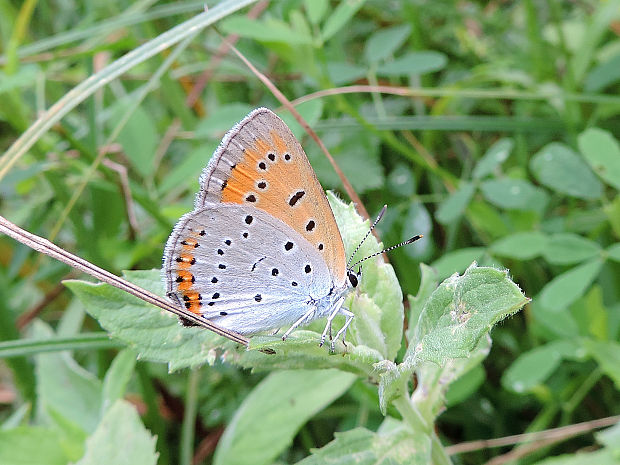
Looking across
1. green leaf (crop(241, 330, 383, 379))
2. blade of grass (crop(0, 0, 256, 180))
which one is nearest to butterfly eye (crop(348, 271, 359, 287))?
green leaf (crop(241, 330, 383, 379))

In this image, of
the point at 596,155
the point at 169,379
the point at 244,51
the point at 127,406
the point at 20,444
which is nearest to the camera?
the point at 127,406

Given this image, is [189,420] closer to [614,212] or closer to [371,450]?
[371,450]

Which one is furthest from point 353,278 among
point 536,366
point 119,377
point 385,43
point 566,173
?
point 385,43

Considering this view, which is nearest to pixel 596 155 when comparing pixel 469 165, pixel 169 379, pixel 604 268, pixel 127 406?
pixel 604 268

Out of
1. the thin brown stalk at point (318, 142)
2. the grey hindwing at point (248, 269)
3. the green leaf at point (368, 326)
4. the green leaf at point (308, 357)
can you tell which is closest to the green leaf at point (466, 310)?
the green leaf at point (308, 357)

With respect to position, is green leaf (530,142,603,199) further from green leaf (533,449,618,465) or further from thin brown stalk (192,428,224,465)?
thin brown stalk (192,428,224,465)

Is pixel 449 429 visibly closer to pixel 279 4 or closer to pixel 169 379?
pixel 169 379

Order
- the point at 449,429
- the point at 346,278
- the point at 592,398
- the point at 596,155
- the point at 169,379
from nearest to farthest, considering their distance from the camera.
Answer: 1. the point at 346,278
2. the point at 596,155
3. the point at 592,398
4. the point at 449,429
5. the point at 169,379
